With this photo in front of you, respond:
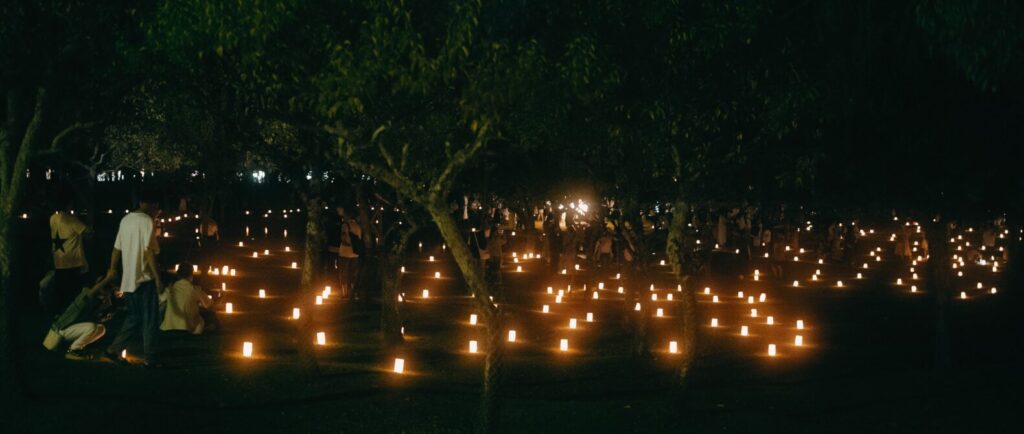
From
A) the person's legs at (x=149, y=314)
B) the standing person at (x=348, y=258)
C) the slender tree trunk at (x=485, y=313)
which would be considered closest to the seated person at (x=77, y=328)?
the person's legs at (x=149, y=314)

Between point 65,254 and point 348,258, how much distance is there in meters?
6.97

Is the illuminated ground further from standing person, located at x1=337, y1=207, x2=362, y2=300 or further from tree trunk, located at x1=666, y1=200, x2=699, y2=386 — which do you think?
standing person, located at x1=337, y1=207, x2=362, y2=300

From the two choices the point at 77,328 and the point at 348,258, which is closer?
the point at 77,328

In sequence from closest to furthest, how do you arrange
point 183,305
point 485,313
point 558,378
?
point 485,313 < point 558,378 < point 183,305

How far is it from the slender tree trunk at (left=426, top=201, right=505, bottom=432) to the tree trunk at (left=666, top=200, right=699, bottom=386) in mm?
2824

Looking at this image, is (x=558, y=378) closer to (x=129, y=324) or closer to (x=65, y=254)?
(x=129, y=324)

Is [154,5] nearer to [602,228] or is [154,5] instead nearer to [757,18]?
[757,18]

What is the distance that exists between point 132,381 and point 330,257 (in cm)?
1420

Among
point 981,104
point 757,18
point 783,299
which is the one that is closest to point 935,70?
point 981,104

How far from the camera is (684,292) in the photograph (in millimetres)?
13312

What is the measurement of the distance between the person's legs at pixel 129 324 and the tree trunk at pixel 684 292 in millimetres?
6073

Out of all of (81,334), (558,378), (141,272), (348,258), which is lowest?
(558,378)

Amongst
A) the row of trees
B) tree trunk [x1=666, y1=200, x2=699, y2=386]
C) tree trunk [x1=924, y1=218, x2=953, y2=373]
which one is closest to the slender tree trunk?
the row of trees

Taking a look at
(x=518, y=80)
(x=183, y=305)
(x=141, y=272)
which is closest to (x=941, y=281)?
(x=518, y=80)
